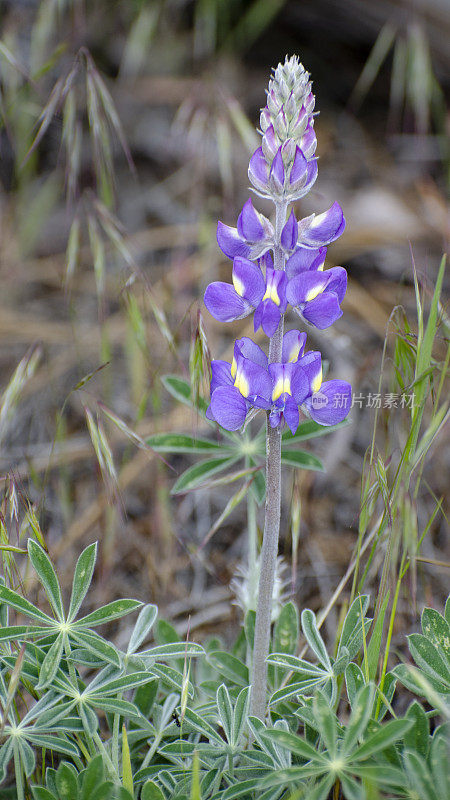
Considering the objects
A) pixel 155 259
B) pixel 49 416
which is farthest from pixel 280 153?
pixel 155 259

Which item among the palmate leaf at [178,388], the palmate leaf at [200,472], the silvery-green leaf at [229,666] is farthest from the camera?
the palmate leaf at [178,388]

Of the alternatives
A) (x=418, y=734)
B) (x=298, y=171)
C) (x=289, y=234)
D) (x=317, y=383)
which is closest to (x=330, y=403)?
(x=317, y=383)

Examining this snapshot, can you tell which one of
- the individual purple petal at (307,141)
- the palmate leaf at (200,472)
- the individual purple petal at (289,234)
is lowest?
the palmate leaf at (200,472)

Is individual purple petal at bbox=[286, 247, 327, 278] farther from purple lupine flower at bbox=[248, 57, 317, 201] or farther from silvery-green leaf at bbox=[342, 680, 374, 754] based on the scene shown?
silvery-green leaf at bbox=[342, 680, 374, 754]

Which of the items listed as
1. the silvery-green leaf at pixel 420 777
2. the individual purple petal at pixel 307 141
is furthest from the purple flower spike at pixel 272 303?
the silvery-green leaf at pixel 420 777

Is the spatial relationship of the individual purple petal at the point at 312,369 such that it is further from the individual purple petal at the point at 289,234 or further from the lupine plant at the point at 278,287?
the individual purple petal at the point at 289,234

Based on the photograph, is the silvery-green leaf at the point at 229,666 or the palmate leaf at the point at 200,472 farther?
the palmate leaf at the point at 200,472

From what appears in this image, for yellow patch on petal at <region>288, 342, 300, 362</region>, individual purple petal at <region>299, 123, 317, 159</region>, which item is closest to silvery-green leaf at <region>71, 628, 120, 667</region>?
yellow patch on petal at <region>288, 342, 300, 362</region>
